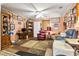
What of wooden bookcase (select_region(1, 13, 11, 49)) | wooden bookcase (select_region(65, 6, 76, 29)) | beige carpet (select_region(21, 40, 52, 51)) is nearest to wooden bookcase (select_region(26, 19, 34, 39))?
beige carpet (select_region(21, 40, 52, 51))

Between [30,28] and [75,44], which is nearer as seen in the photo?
[75,44]

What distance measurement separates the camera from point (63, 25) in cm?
205

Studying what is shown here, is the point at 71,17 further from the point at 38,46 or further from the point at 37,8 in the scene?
the point at 38,46

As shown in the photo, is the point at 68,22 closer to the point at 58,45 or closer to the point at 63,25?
the point at 63,25

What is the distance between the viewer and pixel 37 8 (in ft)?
6.88

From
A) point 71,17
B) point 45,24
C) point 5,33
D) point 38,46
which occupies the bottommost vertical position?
point 38,46

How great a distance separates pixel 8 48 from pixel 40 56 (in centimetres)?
55

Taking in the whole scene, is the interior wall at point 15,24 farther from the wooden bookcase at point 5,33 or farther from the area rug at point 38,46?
the area rug at point 38,46

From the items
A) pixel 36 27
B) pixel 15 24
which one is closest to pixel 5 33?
pixel 15 24

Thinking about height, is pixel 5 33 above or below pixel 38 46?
above

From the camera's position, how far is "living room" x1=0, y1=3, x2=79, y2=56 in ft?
6.75

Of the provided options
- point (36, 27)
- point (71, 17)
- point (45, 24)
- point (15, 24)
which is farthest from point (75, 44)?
point (15, 24)

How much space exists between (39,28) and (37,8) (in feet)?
1.09

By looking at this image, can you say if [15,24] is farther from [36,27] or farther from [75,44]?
[75,44]
